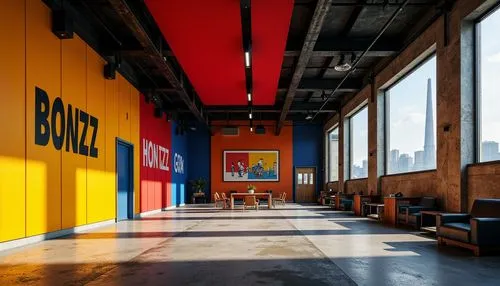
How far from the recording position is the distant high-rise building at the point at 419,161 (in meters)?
10.7

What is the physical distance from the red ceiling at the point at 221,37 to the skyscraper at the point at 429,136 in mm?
3698

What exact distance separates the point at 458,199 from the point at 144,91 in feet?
31.0

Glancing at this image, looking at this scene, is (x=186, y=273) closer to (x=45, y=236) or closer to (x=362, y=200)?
(x=45, y=236)

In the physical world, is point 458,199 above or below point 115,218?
above

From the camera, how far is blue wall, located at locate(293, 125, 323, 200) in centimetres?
2372

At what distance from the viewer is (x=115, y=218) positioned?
36.1 feet

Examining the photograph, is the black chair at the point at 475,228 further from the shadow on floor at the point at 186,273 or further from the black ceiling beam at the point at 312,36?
the black ceiling beam at the point at 312,36

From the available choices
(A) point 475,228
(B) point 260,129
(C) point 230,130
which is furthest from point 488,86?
(C) point 230,130

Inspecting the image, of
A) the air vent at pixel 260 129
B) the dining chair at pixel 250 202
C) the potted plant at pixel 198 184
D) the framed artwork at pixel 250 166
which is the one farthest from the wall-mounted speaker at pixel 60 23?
the framed artwork at pixel 250 166

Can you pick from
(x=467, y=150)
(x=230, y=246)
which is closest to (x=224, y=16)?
(x=230, y=246)

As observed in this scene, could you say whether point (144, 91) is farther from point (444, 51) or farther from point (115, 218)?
point (444, 51)

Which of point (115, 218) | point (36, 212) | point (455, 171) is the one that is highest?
point (455, 171)

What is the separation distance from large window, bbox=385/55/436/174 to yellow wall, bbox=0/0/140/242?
7.70 m

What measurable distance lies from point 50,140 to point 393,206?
767 centimetres
